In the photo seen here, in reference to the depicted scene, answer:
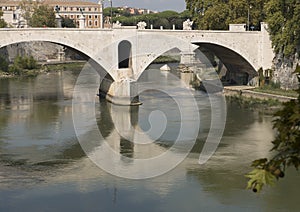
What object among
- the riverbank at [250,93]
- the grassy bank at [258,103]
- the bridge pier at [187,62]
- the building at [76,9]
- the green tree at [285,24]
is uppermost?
the building at [76,9]

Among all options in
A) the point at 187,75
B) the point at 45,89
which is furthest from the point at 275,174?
the point at 187,75

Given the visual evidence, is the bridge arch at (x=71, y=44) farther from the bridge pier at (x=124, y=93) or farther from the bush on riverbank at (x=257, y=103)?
the bush on riverbank at (x=257, y=103)

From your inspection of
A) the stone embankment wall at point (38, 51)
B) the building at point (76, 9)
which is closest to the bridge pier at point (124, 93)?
the stone embankment wall at point (38, 51)

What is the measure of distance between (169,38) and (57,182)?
1243 centimetres

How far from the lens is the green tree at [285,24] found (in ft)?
64.3

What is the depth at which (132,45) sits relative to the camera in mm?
21281

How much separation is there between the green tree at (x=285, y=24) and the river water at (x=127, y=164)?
134 inches

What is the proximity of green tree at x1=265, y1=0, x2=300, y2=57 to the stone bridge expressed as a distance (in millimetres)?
1448

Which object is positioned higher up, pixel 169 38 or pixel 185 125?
pixel 169 38

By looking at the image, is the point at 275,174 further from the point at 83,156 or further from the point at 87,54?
the point at 87,54

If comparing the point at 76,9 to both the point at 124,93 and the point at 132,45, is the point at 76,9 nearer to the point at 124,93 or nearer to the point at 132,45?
the point at 132,45

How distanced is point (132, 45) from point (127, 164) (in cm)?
1028

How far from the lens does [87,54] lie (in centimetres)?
2048

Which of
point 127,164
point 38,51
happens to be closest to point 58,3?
point 38,51
